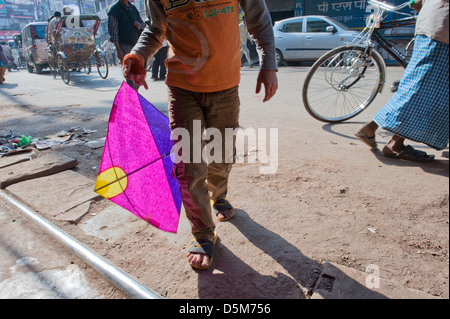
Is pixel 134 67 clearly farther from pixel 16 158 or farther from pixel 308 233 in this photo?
pixel 16 158

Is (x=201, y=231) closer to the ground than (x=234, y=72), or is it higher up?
closer to the ground

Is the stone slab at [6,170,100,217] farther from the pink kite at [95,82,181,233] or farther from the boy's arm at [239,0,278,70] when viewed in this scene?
the boy's arm at [239,0,278,70]

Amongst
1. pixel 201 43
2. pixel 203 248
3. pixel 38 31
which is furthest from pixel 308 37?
pixel 38 31

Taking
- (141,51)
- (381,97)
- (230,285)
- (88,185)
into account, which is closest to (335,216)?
(230,285)

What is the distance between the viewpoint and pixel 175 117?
Result: 140 centimetres

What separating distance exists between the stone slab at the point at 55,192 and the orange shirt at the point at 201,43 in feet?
3.88

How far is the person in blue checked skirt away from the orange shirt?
1089 mm

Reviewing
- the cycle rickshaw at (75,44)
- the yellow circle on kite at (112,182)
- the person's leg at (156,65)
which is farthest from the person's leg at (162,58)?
the yellow circle on kite at (112,182)

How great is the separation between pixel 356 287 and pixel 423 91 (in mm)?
1366

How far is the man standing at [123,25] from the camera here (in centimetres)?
434

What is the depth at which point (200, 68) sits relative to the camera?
1.36 metres
